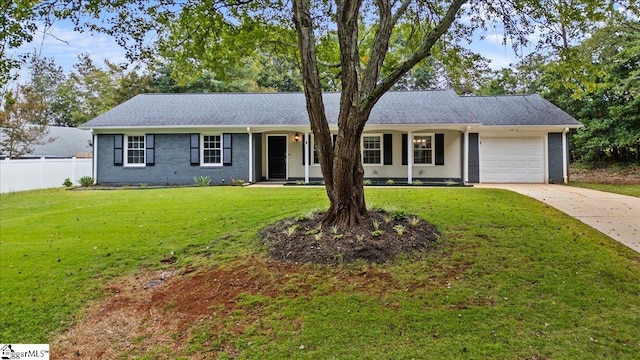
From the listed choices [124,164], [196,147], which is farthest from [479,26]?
[124,164]

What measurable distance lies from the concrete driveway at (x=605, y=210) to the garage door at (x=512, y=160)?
4.18 metres

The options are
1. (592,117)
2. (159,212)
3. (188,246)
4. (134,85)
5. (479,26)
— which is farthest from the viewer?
(134,85)

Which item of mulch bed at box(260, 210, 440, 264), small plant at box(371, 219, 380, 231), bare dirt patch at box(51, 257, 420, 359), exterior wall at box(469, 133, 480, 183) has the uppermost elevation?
exterior wall at box(469, 133, 480, 183)

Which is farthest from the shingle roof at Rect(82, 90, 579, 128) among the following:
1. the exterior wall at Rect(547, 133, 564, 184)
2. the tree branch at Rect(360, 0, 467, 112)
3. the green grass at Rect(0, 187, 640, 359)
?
the tree branch at Rect(360, 0, 467, 112)

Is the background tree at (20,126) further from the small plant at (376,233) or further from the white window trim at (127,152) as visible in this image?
the small plant at (376,233)

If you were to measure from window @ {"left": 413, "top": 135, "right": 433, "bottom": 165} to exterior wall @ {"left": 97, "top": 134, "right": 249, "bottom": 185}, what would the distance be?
6.93 m

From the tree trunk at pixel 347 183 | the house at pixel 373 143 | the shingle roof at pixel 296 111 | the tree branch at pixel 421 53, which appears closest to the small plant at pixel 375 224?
the tree trunk at pixel 347 183

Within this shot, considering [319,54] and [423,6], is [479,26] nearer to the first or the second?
[423,6]

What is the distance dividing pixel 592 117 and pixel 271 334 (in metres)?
22.1

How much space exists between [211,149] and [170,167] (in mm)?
1812

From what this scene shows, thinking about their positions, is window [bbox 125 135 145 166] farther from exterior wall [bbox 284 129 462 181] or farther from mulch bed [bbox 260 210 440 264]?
mulch bed [bbox 260 210 440 264]

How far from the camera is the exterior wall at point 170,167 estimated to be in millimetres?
14906

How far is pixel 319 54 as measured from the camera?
878 centimetres

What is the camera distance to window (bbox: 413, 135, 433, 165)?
15242 mm
